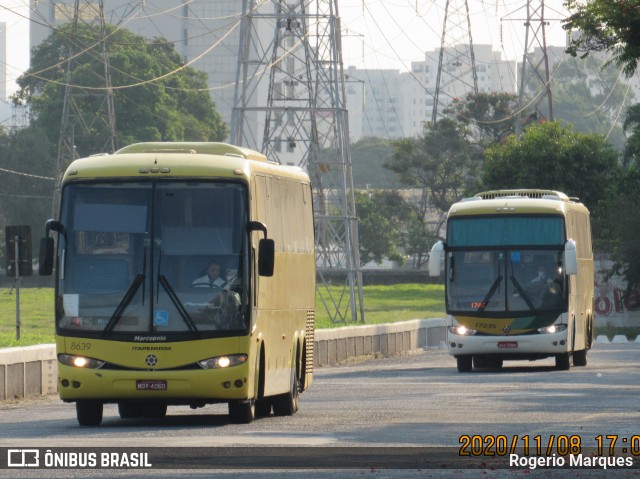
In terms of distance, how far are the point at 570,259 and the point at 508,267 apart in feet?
4.00

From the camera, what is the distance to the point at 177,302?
60.4 feet

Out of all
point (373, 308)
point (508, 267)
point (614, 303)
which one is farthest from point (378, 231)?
point (508, 267)

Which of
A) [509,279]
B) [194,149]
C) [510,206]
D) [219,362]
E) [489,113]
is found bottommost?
[219,362]

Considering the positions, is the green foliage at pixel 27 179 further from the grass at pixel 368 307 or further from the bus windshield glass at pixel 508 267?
the bus windshield glass at pixel 508 267

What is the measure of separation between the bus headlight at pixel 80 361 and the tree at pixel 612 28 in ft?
23.3

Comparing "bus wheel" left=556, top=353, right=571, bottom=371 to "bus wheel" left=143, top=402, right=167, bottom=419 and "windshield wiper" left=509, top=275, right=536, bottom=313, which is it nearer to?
"windshield wiper" left=509, top=275, right=536, bottom=313

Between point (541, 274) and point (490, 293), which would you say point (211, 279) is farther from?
point (541, 274)

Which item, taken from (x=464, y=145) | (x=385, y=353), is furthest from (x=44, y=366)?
(x=464, y=145)

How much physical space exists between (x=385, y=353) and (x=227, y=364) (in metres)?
25.8

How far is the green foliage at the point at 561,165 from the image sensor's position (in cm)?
6881

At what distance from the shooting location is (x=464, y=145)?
335 feet

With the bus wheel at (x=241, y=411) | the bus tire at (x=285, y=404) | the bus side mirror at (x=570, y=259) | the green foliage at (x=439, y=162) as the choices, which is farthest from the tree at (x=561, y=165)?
the bus wheel at (x=241, y=411)

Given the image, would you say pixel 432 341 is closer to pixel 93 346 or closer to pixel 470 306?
pixel 470 306

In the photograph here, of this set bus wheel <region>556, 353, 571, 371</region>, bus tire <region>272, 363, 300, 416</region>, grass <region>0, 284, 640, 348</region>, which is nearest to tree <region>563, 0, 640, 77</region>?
bus tire <region>272, 363, 300, 416</region>
